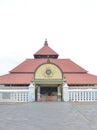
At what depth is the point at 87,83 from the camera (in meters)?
46.0

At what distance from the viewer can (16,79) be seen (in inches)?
1854

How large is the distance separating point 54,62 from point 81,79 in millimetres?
6201

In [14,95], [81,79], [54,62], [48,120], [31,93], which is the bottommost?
[48,120]

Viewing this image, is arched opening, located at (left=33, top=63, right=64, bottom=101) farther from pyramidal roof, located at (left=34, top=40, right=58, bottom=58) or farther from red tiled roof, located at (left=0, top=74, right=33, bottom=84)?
pyramidal roof, located at (left=34, top=40, right=58, bottom=58)

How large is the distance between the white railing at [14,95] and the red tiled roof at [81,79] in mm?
6530

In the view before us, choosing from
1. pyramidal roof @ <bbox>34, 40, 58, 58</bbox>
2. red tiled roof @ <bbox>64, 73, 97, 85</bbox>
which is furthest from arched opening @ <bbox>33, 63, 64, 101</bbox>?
pyramidal roof @ <bbox>34, 40, 58, 58</bbox>

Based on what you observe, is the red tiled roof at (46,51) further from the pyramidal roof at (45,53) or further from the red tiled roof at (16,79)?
the red tiled roof at (16,79)

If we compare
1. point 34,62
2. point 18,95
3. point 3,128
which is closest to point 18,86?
point 18,95

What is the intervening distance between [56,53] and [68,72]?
21.8 feet

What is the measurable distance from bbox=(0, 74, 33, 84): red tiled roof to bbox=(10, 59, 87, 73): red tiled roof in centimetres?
106

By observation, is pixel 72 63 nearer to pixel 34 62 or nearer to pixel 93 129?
pixel 34 62

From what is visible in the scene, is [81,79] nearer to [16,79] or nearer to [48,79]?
[48,79]

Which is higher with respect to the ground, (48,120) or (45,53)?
(45,53)

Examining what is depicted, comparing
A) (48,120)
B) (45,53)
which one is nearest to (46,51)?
(45,53)
